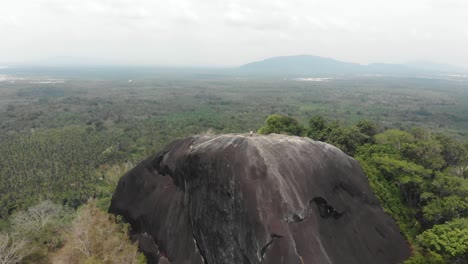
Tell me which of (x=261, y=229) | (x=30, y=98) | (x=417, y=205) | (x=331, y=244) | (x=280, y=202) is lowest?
(x=30, y=98)

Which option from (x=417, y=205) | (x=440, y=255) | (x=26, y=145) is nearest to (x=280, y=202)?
(x=440, y=255)

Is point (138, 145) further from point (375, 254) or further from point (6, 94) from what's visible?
point (6, 94)

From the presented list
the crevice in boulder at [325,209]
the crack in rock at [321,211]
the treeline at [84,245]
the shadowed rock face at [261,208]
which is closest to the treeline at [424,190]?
the shadowed rock face at [261,208]

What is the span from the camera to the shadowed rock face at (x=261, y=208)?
37.6 feet

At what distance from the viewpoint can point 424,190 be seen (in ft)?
63.3

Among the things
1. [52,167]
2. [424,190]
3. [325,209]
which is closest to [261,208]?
[325,209]

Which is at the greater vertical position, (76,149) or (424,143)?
(424,143)

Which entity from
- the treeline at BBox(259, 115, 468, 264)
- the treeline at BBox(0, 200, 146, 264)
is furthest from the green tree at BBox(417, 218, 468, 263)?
the treeline at BBox(0, 200, 146, 264)

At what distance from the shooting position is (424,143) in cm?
2378

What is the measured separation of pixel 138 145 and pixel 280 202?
5832 cm

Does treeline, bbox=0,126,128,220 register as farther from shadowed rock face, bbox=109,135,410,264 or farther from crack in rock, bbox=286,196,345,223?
crack in rock, bbox=286,196,345,223

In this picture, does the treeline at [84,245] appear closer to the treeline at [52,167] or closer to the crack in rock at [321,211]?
the crack in rock at [321,211]

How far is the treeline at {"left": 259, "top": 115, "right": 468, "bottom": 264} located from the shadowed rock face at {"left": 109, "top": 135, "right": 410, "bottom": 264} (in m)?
1.75

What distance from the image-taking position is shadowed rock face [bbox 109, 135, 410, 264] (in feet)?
37.6
